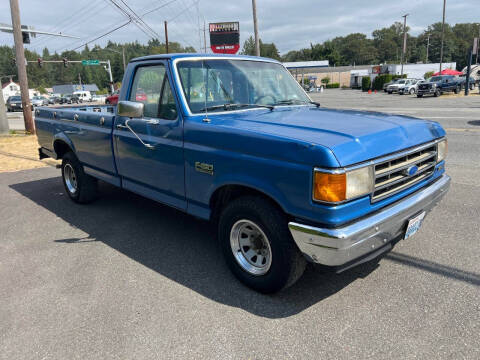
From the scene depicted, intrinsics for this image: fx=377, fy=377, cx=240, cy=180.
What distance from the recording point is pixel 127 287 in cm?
344

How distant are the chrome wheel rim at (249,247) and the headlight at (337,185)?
76 centimetres

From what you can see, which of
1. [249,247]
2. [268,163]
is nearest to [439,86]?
[249,247]

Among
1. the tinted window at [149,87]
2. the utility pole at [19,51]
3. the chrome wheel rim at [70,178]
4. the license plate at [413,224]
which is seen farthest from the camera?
the utility pole at [19,51]

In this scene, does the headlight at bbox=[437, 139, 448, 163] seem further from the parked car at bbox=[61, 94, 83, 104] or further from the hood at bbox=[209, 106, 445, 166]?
the parked car at bbox=[61, 94, 83, 104]

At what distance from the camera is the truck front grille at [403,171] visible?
2.79 metres

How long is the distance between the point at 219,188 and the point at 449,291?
6.92ft

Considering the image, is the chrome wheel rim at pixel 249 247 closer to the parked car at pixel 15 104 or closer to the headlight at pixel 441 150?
the headlight at pixel 441 150

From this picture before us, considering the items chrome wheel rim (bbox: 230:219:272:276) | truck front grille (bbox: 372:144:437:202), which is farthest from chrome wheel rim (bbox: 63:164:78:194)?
truck front grille (bbox: 372:144:437:202)

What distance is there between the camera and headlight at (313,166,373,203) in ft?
8.18

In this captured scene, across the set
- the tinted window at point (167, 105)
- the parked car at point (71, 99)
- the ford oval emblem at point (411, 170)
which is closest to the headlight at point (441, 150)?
the ford oval emblem at point (411, 170)

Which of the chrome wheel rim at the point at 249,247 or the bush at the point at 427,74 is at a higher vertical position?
the bush at the point at 427,74

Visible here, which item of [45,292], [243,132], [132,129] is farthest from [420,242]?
[45,292]

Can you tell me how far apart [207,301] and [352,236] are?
1362mm

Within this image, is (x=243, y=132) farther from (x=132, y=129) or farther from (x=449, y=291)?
(x=449, y=291)
